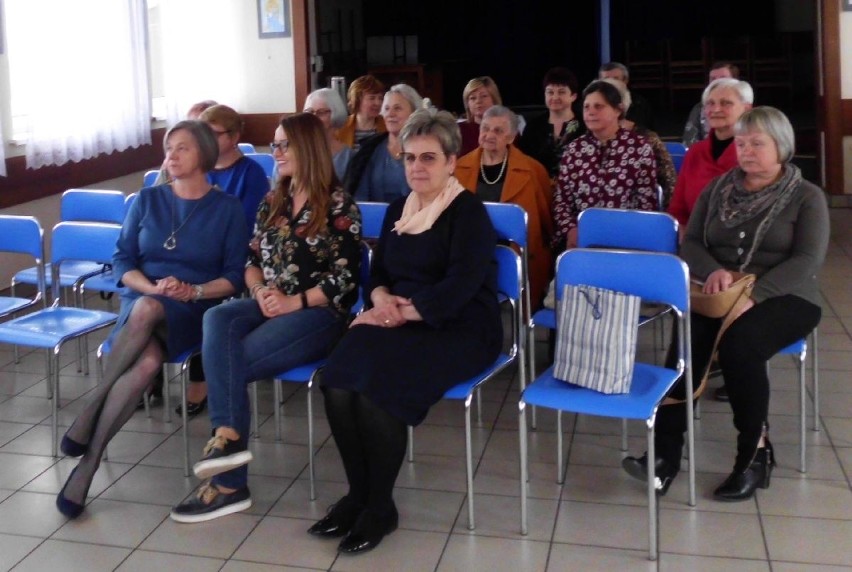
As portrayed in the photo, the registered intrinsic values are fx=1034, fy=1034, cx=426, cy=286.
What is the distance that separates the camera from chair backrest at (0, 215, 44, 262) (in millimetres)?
4160

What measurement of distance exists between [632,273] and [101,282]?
94.1 inches

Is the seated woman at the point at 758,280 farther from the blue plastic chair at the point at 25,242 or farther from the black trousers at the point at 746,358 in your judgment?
the blue plastic chair at the point at 25,242

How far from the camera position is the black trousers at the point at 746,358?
3.09 metres

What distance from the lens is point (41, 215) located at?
5.99 m

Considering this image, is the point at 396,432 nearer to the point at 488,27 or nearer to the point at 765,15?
the point at 488,27

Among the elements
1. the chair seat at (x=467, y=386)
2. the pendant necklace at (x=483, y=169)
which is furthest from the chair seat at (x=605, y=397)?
the pendant necklace at (x=483, y=169)

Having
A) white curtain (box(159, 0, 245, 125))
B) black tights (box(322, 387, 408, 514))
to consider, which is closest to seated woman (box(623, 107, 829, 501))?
black tights (box(322, 387, 408, 514))

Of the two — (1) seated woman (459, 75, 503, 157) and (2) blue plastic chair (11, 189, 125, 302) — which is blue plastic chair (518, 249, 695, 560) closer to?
(2) blue plastic chair (11, 189, 125, 302)

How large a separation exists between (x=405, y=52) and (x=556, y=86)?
742 centimetres

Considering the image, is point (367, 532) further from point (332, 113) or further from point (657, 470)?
point (332, 113)

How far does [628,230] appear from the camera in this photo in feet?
12.1

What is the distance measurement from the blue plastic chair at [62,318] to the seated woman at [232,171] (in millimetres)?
440

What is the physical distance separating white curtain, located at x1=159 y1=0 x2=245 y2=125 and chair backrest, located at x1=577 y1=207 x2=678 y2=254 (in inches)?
173

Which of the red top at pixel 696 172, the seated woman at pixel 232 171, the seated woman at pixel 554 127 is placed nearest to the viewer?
the red top at pixel 696 172
